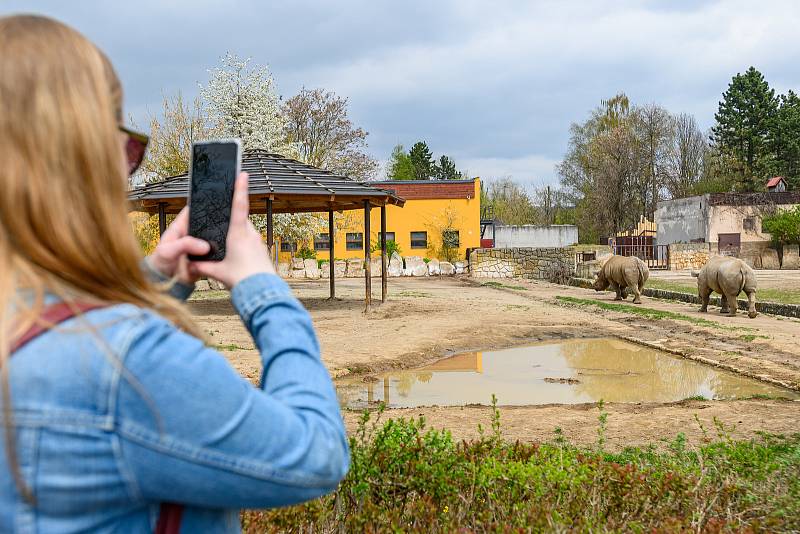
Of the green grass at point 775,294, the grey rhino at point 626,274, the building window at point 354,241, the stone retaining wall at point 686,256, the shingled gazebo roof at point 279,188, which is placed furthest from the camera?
the building window at point 354,241

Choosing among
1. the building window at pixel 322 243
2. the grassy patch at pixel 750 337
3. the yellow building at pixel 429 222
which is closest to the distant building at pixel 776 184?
the yellow building at pixel 429 222

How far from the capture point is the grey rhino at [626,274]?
21.5 meters

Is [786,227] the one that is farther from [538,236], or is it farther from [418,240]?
[418,240]

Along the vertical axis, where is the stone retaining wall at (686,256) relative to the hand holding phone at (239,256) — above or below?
below

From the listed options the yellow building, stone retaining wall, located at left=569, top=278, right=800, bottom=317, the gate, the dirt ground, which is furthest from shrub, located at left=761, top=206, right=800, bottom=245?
the dirt ground

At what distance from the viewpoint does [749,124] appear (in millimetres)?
62312

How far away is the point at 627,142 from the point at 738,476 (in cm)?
5936

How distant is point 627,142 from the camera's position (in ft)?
199

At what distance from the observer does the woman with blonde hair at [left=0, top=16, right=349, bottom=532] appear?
1.05 metres

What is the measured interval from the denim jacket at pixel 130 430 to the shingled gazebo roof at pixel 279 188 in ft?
51.5

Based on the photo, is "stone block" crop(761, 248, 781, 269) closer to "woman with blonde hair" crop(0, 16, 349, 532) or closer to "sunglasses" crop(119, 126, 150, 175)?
"sunglasses" crop(119, 126, 150, 175)

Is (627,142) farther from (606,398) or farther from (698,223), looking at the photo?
(606,398)

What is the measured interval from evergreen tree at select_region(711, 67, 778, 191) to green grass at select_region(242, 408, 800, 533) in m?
62.6

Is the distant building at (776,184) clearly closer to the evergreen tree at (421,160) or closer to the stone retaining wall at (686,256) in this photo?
the stone retaining wall at (686,256)
